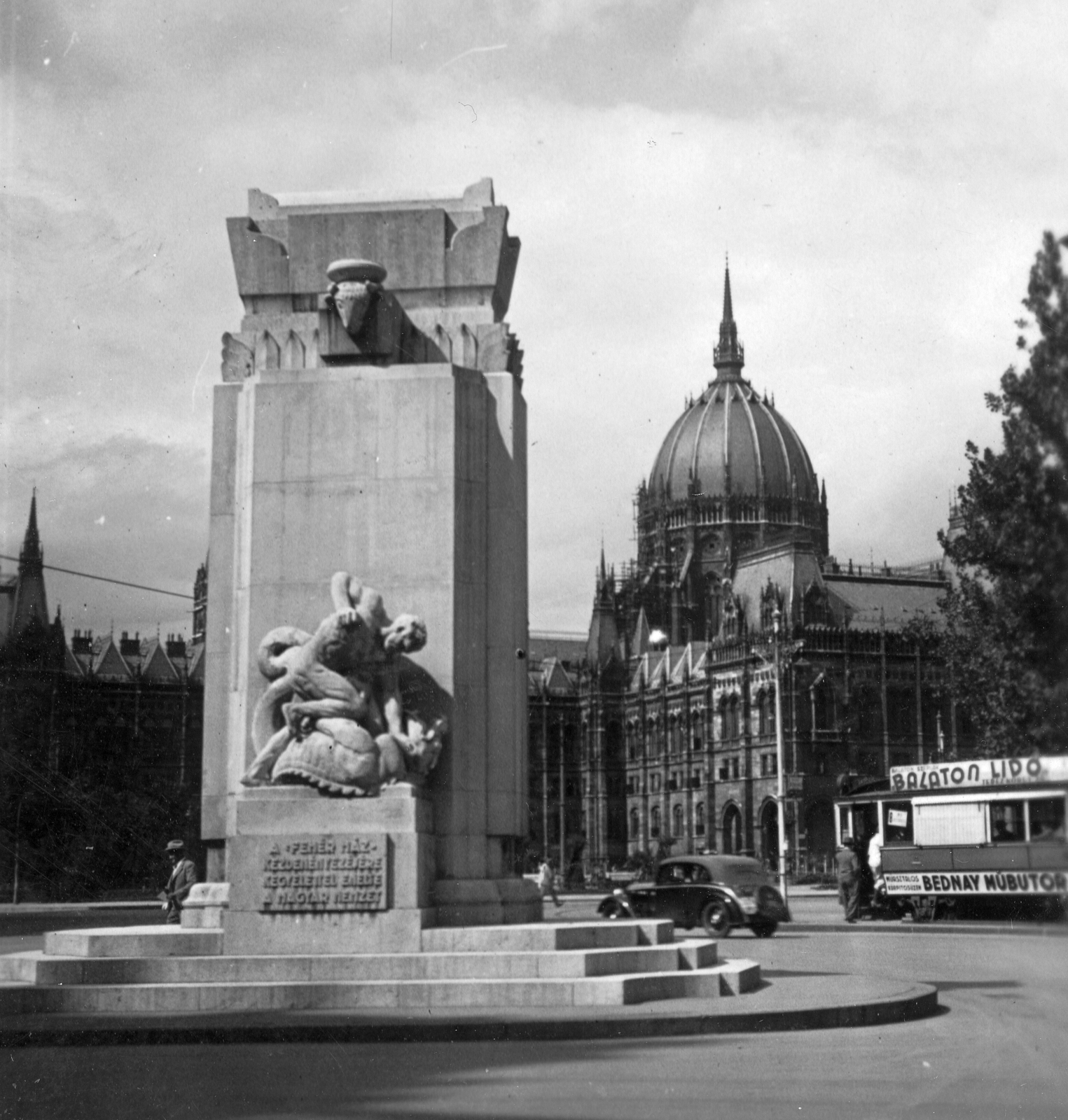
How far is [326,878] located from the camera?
46.9ft

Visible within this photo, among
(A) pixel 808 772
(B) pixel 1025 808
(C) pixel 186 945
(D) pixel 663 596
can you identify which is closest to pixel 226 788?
(C) pixel 186 945

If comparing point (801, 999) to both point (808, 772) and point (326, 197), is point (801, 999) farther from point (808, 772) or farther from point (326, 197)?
point (808, 772)

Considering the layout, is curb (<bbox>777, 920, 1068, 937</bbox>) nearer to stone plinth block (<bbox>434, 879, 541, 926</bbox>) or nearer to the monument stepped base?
stone plinth block (<bbox>434, 879, 541, 926</bbox>)

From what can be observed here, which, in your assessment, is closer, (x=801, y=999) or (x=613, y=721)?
(x=801, y=999)

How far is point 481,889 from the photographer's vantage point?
1546 cm

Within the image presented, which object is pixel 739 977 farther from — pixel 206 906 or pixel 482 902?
pixel 206 906

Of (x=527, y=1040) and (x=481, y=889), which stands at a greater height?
(x=481, y=889)

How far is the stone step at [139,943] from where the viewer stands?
14.5 metres

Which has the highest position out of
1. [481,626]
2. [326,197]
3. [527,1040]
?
[326,197]

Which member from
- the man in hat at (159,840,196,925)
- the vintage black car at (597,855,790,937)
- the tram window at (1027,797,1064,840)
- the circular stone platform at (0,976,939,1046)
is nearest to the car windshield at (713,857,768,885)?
the vintage black car at (597,855,790,937)

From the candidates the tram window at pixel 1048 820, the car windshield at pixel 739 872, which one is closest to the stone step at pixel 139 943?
the tram window at pixel 1048 820

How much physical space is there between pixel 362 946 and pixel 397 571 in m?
3.64

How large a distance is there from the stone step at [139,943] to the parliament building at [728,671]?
220 ft

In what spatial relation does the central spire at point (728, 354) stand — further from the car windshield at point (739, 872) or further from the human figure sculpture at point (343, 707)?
the human figure sculpture at point (343, 707)
